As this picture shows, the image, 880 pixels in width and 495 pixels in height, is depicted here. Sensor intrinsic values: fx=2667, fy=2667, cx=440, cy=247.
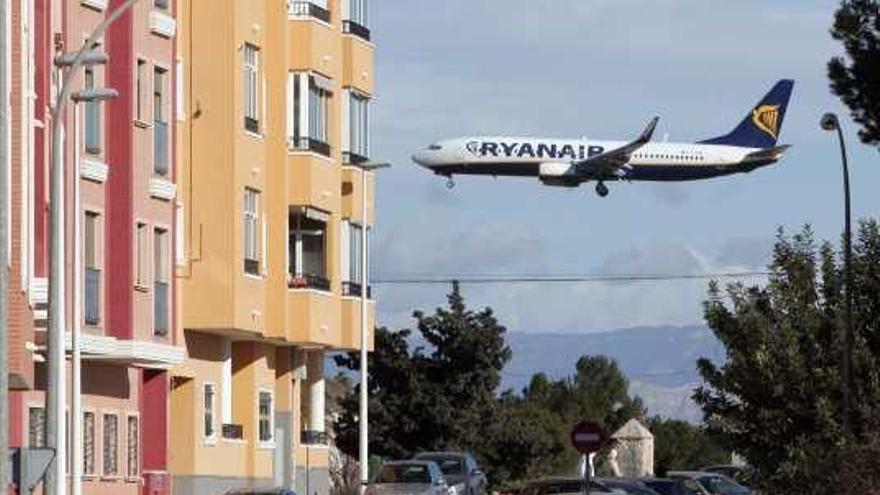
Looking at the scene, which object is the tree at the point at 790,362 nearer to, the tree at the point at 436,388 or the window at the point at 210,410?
the window at the point at 210,410

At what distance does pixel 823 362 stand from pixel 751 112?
87.1 metres

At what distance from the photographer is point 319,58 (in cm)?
6050

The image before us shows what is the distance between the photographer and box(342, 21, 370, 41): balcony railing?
62.2 meters

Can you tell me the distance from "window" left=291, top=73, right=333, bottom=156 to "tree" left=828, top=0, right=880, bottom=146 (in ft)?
91.3

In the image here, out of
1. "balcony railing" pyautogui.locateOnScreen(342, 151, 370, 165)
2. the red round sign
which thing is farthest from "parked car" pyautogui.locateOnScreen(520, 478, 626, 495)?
"balcony railing" pyautogui.locateOnScreen(342, 151, 370, 165)

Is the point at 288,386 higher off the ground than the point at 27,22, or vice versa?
the point at 27,22

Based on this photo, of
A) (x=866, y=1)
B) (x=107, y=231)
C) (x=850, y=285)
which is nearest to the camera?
(x=866, y=1)

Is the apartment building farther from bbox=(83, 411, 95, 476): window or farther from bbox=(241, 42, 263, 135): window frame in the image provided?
bbox=(241, 42, 263, 135): window frame

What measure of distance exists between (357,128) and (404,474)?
9.93 metres

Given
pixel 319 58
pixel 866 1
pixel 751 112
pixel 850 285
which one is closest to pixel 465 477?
pixel 319 58

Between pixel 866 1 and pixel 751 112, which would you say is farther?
pixel 751 112

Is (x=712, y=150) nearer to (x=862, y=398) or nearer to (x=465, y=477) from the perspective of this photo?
(x=465, y=477)

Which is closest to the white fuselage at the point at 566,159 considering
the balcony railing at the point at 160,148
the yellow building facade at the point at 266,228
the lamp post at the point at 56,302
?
the yellow building facade at the point at 266,228

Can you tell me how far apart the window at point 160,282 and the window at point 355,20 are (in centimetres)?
1049
